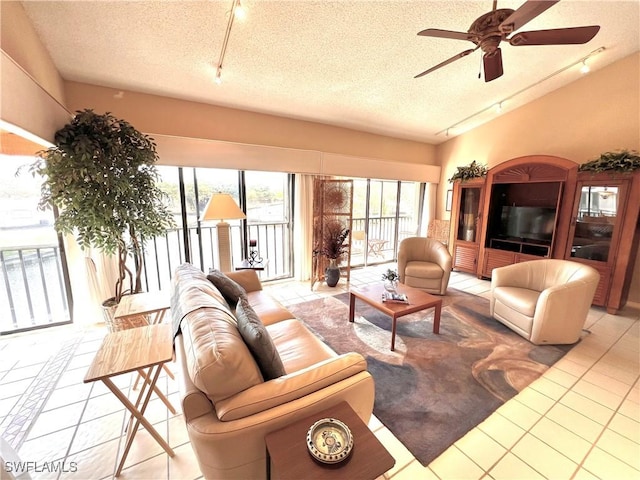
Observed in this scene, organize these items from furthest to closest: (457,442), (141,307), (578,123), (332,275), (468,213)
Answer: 1. (468,213)
2. (332,275)
3. (578,123)
4. (141,307)
5. (457,442)

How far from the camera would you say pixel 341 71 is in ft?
9.60

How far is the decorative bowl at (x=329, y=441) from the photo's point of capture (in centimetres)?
93

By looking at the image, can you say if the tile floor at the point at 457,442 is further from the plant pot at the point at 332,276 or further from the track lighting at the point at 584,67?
the track lighting at the point at 584,67

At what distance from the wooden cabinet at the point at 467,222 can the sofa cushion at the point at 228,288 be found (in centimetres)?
429

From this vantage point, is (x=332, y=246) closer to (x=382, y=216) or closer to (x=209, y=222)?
(x=209, y=222)

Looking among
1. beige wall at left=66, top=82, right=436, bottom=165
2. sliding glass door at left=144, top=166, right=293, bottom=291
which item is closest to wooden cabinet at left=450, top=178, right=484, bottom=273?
beige wall at left=66, top=82, right=436, bottom=165

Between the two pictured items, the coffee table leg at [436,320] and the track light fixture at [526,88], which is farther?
the track light fixture at [526,88]

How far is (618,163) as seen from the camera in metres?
3.07

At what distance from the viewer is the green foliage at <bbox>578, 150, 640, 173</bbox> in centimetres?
301

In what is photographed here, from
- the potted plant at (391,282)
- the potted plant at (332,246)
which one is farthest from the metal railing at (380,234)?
the potted plant at (391,282)

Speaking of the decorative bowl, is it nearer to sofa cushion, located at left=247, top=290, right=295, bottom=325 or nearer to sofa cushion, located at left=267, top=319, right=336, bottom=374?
sofa cushion, located at left=267, top=319, right=336, bottom=374

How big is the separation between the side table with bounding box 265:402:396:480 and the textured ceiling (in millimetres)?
2790

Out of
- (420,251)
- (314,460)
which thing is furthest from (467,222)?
(314,460)

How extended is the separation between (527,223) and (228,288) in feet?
14.8
